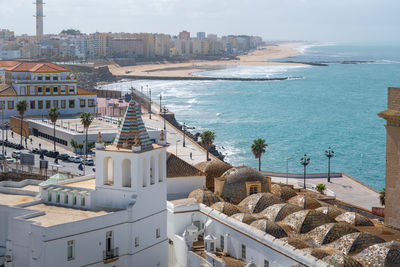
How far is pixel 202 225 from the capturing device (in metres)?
25.1

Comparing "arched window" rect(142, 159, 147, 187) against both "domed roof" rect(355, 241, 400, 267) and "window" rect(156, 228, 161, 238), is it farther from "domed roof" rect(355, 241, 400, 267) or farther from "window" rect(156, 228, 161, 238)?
"domed roof" rect(355, 241, 400, 267)

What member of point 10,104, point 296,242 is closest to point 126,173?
point 296,242

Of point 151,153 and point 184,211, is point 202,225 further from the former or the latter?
point 151,153

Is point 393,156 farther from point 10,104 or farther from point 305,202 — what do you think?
point 10,104

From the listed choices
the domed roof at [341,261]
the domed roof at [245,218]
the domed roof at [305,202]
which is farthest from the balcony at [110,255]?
the domed roof at [305,202]

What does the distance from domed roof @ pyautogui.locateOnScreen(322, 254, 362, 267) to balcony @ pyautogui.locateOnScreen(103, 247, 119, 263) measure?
20.8ft

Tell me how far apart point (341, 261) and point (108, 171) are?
819 centimetres

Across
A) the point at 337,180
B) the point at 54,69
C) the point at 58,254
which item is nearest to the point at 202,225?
the point at 58,254

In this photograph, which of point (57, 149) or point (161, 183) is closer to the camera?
point (161, 183)

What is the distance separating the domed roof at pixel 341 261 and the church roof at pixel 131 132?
667cm

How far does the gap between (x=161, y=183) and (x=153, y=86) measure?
12463cm

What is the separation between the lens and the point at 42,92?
68.3 m

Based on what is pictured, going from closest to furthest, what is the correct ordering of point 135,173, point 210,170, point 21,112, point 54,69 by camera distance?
point 135,173 < point 210,170 < point 21,112 < point 54,69

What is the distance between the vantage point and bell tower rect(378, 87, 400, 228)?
776 inches
